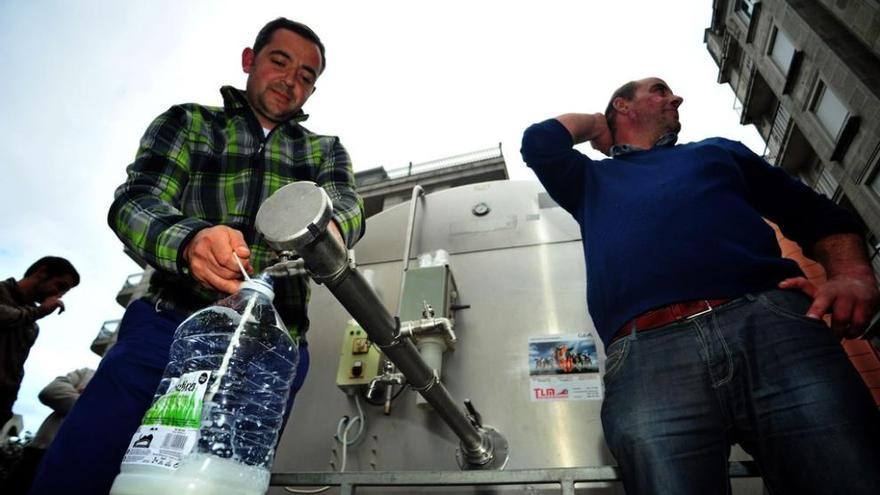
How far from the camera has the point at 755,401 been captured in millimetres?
1003

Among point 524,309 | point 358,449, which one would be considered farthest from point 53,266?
point 524,309

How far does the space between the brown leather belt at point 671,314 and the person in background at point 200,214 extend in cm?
93

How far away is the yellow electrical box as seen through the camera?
2213mm

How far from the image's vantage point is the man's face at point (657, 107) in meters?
1.88

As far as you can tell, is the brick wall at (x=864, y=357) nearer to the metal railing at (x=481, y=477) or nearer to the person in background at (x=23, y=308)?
the metal railing at (x=481, y=477)

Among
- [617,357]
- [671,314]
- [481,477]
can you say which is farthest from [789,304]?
[481,477]

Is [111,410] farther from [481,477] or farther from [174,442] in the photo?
[481,477]

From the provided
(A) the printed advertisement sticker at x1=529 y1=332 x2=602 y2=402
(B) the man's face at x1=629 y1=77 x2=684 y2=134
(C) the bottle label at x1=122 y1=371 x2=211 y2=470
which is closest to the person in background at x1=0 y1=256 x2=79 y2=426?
(C) the bottle label at x1=122 y1=371 x2=211 y2=470

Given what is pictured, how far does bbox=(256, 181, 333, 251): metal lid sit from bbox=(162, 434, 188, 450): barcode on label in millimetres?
419

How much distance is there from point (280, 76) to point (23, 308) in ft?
10.2

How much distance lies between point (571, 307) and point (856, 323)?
4.29 ft

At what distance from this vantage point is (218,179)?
1.50 meters

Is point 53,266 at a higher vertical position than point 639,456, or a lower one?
higher

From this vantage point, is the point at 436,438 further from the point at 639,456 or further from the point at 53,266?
the point at 53,266
